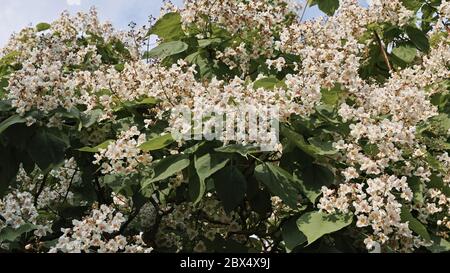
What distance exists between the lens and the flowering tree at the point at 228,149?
248 centimetres

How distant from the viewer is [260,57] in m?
3.62

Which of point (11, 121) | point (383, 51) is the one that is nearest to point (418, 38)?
point (383, 51)

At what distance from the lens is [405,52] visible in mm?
4145

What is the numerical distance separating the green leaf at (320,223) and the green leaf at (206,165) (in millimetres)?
408

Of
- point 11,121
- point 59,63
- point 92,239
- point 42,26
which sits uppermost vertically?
point 42,26

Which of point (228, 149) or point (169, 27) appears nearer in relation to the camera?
point (228, 149)

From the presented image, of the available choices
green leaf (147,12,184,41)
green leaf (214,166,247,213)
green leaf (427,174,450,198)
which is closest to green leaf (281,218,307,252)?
green leaf (214,166,247,213)

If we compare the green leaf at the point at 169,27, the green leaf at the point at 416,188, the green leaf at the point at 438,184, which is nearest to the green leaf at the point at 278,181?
the green leaf at the point at 416,188

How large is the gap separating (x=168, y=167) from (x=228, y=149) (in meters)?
Answer: 0.28

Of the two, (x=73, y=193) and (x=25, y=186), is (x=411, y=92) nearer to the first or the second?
(x=73, y=193)

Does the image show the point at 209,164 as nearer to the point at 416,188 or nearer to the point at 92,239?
the point at 92,239

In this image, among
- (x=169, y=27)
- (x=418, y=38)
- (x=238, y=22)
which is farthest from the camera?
(x=418, y=38)

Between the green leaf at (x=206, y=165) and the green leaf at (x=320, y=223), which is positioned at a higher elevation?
the green leaf at (x=206, y=165)

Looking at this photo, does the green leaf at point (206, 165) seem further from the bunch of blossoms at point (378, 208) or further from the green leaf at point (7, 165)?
the green leaf at point (7, 165)
